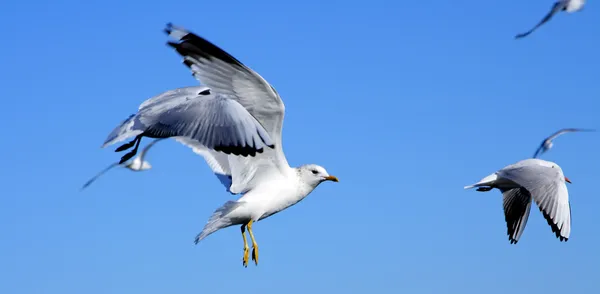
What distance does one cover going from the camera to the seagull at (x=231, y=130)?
21.1 ft

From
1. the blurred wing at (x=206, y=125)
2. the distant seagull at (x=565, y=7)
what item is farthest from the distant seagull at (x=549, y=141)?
the blurred wing at (x=206, y=125)

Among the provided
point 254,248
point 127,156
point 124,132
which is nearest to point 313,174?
point 254,248

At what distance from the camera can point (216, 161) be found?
331 inches

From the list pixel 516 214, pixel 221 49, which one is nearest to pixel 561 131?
pixel 516 214

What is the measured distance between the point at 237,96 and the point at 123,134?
42.5 inches

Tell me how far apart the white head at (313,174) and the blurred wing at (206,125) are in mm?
1245

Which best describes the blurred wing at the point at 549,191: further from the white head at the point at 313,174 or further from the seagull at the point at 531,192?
the white head at the point at 313,174

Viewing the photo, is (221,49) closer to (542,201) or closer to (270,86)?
(270,86)

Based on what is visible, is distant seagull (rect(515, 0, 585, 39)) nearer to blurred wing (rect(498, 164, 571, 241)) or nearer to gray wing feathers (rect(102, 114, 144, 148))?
blurred wing (rect(498, 164, 571, 241))

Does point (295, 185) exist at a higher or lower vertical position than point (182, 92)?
lower

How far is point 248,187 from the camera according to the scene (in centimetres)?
788

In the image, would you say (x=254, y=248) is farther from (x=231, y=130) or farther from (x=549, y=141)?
(x=549, y=141)

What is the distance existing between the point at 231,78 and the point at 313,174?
42.7 inches

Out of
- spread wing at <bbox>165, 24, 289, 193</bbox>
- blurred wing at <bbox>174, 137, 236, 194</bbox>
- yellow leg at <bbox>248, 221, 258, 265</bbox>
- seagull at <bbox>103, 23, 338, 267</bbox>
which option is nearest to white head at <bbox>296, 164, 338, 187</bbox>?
seagull at <bbox>103, 23, 338, 267</bbox>
